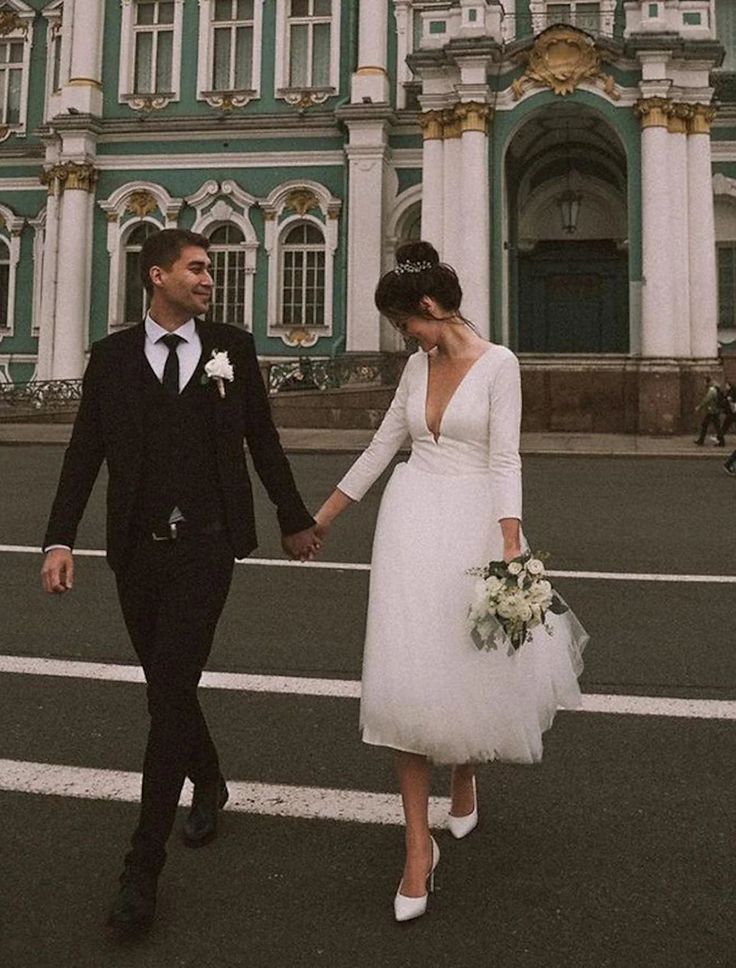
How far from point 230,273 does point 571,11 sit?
1259cm

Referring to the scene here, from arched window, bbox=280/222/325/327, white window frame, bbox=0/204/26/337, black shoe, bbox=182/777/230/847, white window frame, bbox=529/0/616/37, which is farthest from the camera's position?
white window frame, bbox=0/204/26/337

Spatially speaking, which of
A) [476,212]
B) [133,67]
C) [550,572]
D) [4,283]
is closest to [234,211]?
[133,67]

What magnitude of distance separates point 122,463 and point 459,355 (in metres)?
1.25

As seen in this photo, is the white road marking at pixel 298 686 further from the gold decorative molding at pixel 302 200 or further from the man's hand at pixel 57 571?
the gold decorative molding at pixel 302 200

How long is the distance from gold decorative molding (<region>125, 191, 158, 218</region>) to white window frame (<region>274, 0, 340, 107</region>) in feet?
16.6

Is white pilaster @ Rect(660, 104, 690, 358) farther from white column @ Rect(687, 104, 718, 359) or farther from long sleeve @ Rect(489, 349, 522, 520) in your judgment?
long sleeve @ Rect(489, 349, 522, 520)

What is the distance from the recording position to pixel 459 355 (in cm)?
350

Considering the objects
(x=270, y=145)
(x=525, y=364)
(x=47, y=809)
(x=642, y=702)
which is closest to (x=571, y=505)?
(x=642, y=702)

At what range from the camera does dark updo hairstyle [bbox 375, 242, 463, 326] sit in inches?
135

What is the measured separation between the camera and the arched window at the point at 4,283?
34000 mm

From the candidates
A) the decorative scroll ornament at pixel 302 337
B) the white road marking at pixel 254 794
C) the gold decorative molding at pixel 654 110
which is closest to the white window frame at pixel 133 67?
the decorative scroll ornament at pixel 302 337

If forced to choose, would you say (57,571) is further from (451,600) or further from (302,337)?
(302,337)

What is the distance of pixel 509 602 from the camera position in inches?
124

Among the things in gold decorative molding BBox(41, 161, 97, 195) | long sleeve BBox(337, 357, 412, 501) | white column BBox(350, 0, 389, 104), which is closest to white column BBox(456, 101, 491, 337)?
white column BBox(350, 0, 389, 104)
